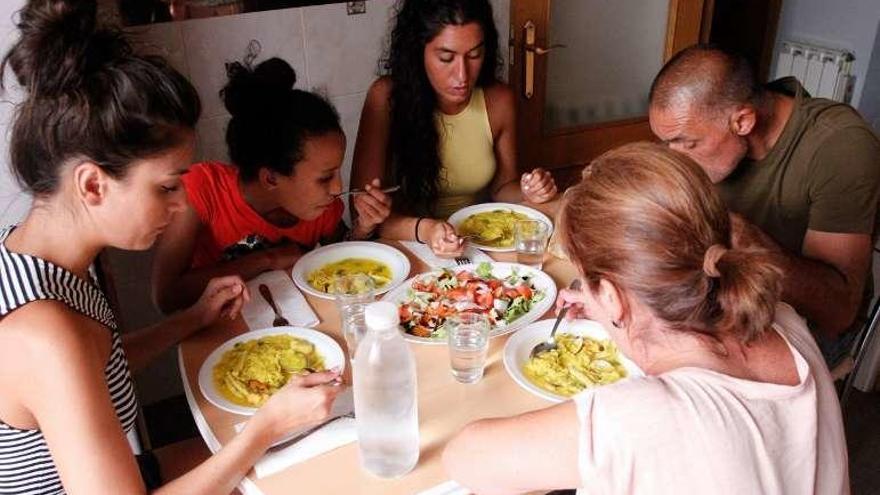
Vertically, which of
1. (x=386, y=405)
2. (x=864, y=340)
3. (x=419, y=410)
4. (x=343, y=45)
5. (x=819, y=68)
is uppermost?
(x=343, y=45)

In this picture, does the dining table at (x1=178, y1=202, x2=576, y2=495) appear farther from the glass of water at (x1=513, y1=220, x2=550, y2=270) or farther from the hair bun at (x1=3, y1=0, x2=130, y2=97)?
the hair bun at (x1=3, y1=0, x2=130, y2=97)

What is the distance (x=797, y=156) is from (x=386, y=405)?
1235 millimetres

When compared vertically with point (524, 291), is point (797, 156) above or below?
above

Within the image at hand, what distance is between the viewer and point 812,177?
169cm

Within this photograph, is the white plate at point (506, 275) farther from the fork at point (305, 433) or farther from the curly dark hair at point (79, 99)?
the curly dark hair at point (79, 99)

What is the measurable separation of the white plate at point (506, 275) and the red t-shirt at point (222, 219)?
46cm

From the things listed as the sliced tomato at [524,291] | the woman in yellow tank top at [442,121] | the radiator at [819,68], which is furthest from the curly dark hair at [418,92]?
the radiator at [819,68]

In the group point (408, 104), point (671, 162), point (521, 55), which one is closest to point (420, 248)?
point (408, 104)

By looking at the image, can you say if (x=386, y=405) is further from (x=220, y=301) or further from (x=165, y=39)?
(x=165, y=39)

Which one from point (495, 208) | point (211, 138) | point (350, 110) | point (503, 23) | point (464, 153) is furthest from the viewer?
point (503, 23)

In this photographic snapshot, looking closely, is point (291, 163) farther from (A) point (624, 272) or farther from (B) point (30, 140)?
(A) point (624, 272)

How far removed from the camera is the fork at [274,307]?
151 centimetres

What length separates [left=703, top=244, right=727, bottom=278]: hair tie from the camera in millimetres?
917

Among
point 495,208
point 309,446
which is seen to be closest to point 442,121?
point 495,208
